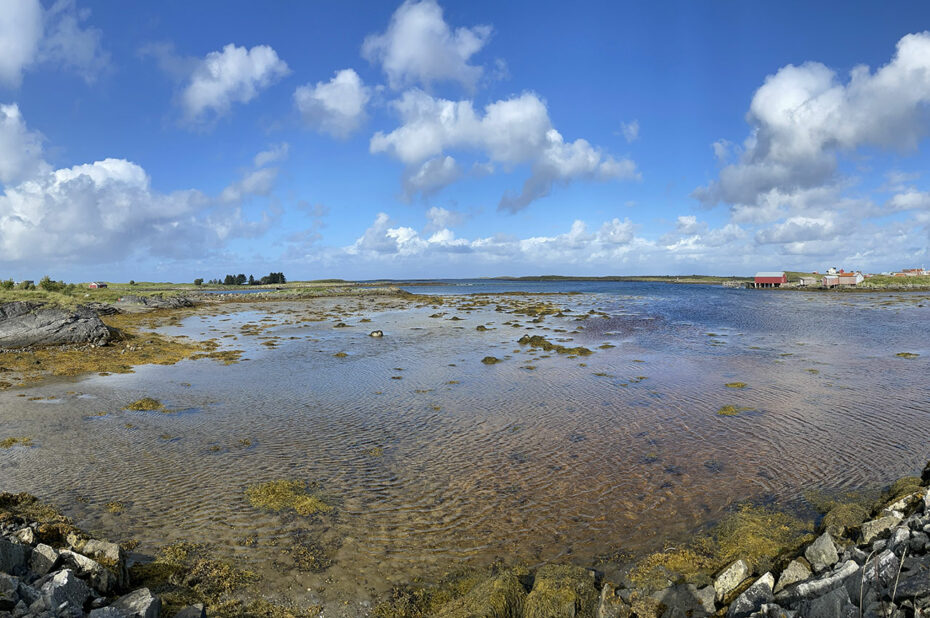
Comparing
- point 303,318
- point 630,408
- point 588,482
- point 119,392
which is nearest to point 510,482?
point 588,482

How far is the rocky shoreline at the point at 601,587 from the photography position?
15.8 feet

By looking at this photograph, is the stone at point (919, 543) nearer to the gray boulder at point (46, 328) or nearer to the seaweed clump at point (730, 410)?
the seaweed clump at point (730, 410)

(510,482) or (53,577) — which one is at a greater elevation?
(53,577)

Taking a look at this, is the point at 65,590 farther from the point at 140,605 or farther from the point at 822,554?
the point at 822,554

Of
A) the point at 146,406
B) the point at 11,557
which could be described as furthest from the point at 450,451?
the point at 146,406

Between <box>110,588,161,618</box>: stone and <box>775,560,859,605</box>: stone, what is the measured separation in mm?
7218

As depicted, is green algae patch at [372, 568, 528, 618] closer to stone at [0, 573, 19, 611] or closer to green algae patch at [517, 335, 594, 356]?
stone at [0, 573, 19, 611]

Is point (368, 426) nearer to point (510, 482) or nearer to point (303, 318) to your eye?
point (510, 482)

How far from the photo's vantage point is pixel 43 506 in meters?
8.50

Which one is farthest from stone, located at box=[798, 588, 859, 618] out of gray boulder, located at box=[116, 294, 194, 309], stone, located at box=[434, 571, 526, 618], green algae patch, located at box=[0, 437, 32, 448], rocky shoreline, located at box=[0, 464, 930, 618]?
gray boulder, located at box=[116, 294, 194, 309]

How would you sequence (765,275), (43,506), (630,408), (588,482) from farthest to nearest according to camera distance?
(765,275)
(630,408)
(588,482)
(43,506)

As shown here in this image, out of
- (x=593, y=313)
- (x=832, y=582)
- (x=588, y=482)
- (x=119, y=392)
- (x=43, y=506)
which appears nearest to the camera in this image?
(x=832, y=582)

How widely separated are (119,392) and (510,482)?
1614 centimetres

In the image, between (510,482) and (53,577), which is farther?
(510,482)
